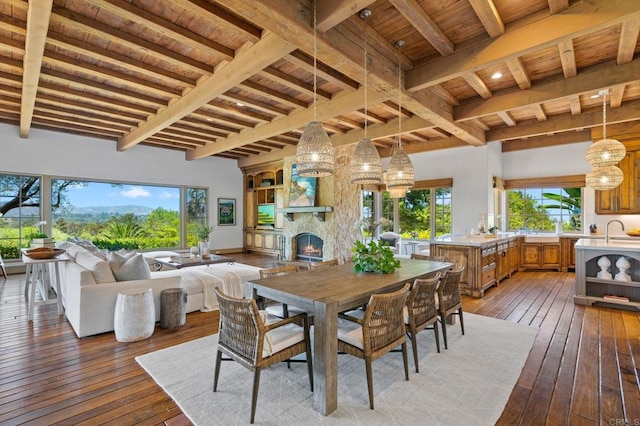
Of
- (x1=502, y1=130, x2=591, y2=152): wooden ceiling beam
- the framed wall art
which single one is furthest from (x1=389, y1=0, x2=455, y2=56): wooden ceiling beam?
the framed wall art

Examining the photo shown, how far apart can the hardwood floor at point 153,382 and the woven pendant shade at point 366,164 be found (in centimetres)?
222

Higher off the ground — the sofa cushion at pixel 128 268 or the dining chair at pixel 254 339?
the sofa cushion at pixel 128 268

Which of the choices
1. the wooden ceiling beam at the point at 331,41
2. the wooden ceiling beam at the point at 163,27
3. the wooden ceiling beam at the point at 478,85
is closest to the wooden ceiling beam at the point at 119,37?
the wooden ceiling beam at the point at 163,27

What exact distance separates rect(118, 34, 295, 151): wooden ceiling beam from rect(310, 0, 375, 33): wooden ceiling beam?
0.51 m

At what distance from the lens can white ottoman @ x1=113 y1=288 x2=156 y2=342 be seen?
328 cm

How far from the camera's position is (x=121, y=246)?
8461mm

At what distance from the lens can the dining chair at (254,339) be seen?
206 cm

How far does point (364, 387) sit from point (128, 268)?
2968 millimetres

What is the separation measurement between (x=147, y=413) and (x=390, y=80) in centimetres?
392

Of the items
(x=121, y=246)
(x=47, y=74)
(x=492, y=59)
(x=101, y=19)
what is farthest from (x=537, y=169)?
(x=121, y=246)

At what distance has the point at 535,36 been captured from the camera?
116 inches

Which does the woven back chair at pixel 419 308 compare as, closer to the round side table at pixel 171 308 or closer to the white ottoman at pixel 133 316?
the round side table at pixel 171 308

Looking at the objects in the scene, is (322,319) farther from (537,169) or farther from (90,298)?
(537,169)
